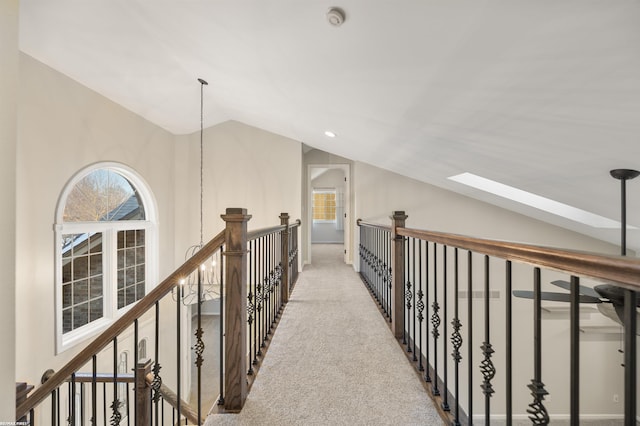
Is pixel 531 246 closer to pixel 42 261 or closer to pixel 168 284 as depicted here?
pixel 168 284

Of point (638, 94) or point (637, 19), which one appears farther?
point (638, 94)

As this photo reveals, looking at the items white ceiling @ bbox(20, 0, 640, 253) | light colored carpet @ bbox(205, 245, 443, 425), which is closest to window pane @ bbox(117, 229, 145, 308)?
white ceiling @ bbox(20, 0, 640, 253)

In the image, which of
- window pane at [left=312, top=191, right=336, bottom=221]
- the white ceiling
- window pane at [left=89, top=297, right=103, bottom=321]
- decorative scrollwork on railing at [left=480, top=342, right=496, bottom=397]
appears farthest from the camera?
window pane at [left=312, top=191, right=336, bottom=221]

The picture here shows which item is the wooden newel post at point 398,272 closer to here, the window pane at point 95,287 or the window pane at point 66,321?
the window pane at point 66,321

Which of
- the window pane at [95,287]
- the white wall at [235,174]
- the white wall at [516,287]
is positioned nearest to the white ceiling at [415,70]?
the white wall at [516,287]

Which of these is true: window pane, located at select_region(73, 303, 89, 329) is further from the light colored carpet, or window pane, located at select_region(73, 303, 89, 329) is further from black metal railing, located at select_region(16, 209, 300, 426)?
the light colored carpet

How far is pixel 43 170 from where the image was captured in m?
3.50

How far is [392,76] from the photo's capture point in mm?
2404

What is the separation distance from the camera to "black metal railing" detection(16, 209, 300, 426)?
1452 millimetres

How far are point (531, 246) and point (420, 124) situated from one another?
2.33 metres

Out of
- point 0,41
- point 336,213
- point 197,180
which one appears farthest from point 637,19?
point 336,213

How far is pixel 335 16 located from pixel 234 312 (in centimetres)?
174

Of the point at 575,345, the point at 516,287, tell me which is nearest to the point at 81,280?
the point at 575,345

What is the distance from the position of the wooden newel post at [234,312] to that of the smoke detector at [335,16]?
124 centimetres
